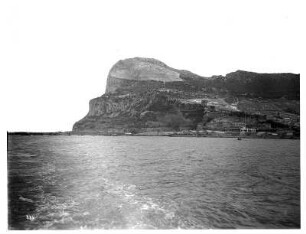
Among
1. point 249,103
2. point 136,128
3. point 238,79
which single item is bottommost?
point 136,128

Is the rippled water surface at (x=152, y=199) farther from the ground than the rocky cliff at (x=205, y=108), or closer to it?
closer to it

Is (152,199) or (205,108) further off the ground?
(205,108)

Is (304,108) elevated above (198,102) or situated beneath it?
situated beneath

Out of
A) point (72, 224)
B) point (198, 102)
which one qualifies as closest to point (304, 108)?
point (72, 224)

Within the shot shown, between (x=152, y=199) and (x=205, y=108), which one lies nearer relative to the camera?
(x=152, y=199)

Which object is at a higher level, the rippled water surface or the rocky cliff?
the rocky cliff

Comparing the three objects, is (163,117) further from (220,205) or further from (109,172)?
(220,205)

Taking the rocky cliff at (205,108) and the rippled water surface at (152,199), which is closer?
the rippled water surface at (152,199)

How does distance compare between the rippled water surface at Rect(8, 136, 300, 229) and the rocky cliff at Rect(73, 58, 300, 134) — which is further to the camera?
the rocky cliff at Rect(73, 58, 300, 134)

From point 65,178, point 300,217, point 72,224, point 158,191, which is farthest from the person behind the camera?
point 65,178

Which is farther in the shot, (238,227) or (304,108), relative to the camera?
(304,108)

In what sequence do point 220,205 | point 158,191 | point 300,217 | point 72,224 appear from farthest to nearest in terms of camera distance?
point 158,191 → point 220,205 → point 300,217 → point 72,224
